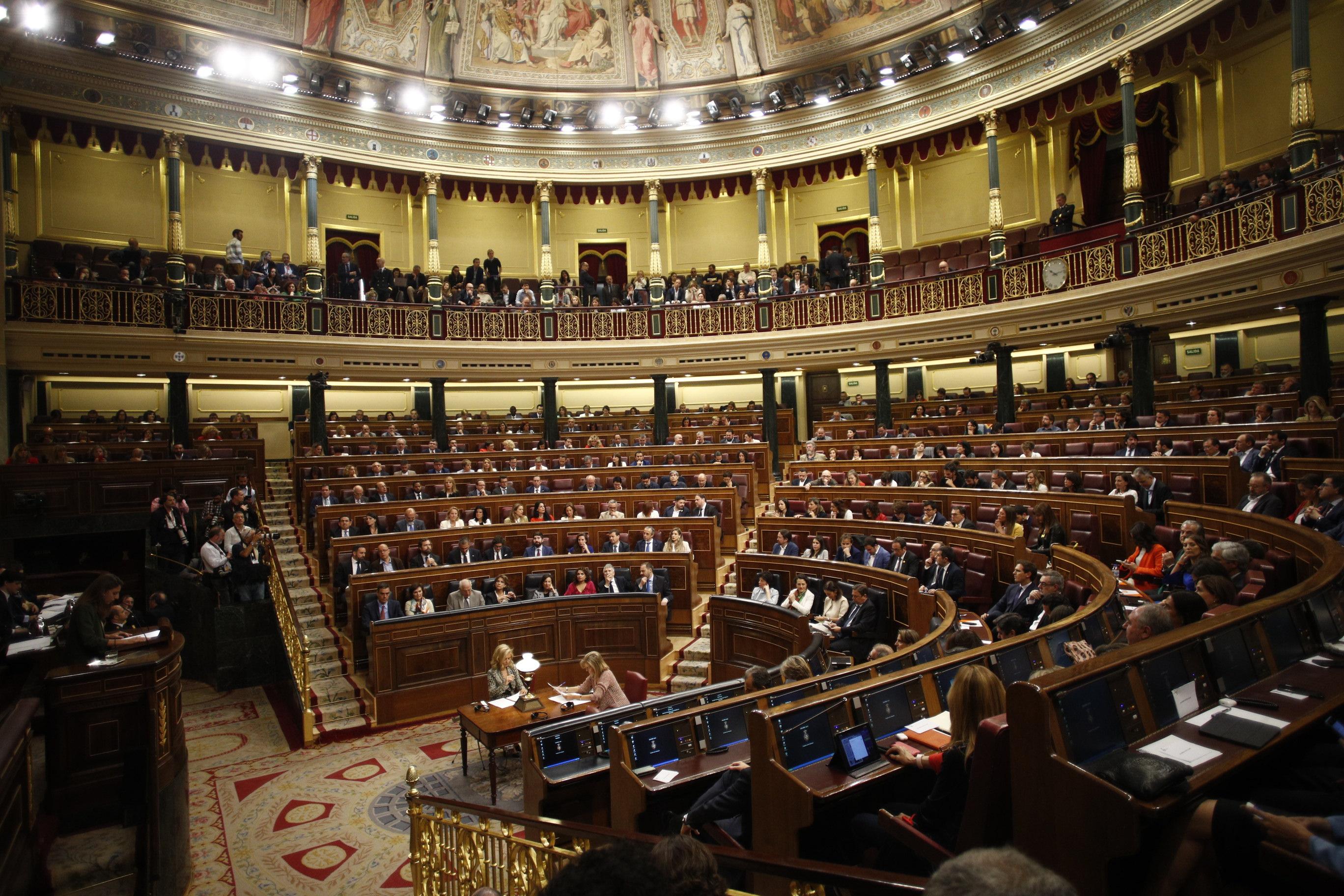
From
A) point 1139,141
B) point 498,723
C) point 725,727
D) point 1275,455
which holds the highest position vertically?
point 1139,141

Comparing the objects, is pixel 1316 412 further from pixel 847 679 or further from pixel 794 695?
pixel 794 695

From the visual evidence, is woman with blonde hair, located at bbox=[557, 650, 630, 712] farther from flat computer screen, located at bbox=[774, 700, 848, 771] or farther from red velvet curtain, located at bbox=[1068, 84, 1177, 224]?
red velvet curtain, located at bbox=[1068, 84, 1177, 224]

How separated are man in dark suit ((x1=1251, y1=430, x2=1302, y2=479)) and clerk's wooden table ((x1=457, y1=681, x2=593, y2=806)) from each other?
6688mm

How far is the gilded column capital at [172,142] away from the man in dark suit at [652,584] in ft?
39.2

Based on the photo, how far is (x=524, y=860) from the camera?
128 inches

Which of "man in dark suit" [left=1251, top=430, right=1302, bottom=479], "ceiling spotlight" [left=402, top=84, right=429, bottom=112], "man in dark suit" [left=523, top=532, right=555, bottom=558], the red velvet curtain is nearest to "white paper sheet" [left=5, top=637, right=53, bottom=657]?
"man in dark suit" [left=523, top=532, right=555, bottom=558]

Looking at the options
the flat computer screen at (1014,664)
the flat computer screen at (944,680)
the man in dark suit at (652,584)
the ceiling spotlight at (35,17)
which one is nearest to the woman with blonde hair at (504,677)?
the man in dark suit at (652,584)

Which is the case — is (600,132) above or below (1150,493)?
above

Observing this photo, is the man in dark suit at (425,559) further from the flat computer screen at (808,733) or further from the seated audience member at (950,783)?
the seated audience member at (950,783)

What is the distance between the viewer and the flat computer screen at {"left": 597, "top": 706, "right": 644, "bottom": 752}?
496 cm

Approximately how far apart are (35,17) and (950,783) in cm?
1675

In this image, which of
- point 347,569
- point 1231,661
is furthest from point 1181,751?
point 347,569

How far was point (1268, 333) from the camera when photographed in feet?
43.4

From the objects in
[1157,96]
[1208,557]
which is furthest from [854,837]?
[1157,96]
